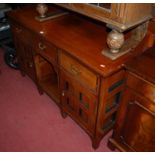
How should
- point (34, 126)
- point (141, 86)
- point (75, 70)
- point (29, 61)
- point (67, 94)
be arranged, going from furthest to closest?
point (29, 61)
point (34, 126)
point (67, 94)
point (75, 70)
point (141, 86)

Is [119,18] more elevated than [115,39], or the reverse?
[119,18]

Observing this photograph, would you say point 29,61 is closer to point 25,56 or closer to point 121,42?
point 25,56

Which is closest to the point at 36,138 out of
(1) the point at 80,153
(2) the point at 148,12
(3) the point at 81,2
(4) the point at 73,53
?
(1) the point at 80,153

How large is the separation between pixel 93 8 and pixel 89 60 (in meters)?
0.30

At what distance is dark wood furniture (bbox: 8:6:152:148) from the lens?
3.91 ft

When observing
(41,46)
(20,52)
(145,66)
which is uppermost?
(145,66)

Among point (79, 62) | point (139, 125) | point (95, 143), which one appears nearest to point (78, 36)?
point (79, 62)

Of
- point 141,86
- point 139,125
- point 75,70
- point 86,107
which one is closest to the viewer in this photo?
point 141,86

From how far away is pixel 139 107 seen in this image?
1117 millimetres

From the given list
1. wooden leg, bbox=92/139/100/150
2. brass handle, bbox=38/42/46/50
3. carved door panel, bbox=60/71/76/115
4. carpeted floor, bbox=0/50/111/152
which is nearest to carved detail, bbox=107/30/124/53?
carved door panel, bbox=60/71/76/115

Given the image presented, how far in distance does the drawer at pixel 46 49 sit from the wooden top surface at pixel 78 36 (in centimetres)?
8

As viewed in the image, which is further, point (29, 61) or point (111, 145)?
point (29, 61)

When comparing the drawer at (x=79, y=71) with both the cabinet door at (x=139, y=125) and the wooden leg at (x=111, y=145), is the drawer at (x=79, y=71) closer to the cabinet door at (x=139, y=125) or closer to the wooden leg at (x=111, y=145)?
the cabinet door at (x=139, y=125)

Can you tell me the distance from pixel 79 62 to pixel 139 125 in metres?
0.53
